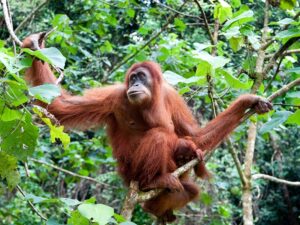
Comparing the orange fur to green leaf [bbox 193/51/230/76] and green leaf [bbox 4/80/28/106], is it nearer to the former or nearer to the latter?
green leaf [bbox 193/51/230/76]

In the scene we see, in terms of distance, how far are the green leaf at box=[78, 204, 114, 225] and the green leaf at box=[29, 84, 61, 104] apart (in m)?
0.43

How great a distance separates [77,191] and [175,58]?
4.16 metres

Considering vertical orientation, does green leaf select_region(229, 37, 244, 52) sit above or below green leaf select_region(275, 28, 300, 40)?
below

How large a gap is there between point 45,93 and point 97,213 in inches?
20.1

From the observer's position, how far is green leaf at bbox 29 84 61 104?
77.8 inches

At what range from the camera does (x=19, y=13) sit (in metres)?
8.32

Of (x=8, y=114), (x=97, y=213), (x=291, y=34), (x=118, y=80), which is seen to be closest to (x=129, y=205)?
(x=97, y=213)

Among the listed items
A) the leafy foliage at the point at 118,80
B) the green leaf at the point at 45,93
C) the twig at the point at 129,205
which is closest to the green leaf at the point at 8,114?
the leafy foliage at the point at 118,80

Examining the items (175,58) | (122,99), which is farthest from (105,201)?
(122,99)

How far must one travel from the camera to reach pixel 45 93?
2.01 metres

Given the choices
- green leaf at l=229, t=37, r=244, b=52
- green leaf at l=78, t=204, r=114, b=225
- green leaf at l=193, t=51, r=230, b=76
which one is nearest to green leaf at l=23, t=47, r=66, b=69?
green leaf at l=78, t=204, r=114, b=225

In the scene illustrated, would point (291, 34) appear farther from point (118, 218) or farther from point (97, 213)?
point (97, 213)

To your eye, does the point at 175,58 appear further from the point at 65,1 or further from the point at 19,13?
the point at 19,13

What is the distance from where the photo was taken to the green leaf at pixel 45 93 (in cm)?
198
